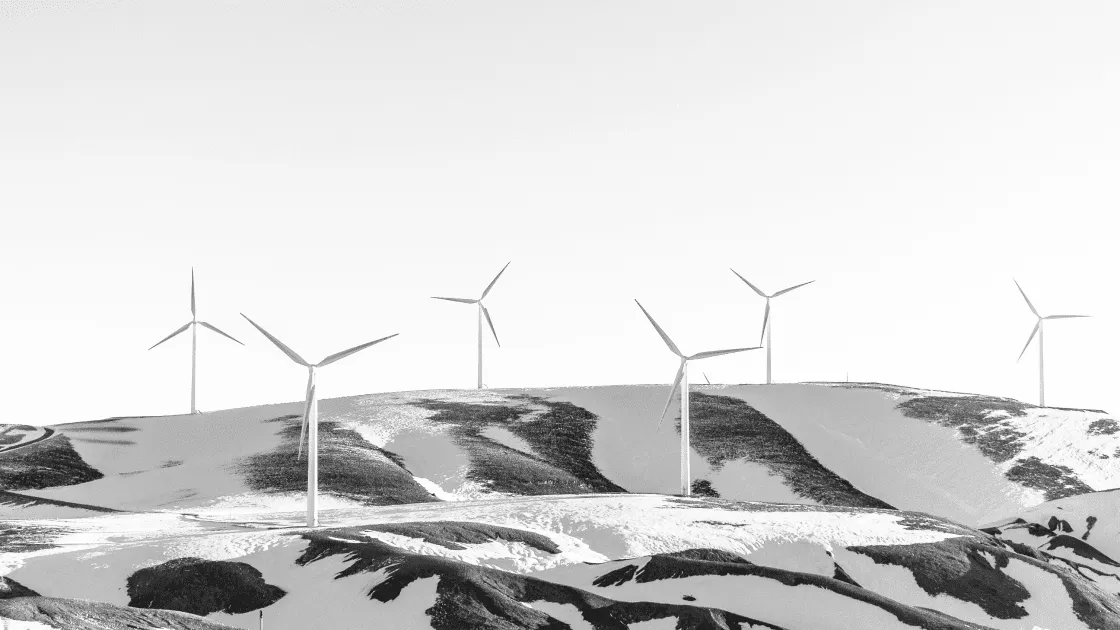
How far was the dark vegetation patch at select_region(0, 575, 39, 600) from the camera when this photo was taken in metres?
54.9

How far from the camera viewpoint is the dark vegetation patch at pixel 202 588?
54.4 m

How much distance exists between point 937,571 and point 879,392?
78169 mm

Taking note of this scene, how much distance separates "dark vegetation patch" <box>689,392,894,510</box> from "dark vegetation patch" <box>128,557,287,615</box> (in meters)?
65.4

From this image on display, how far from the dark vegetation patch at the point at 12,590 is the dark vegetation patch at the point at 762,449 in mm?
73354

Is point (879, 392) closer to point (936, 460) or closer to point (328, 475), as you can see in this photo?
point (936, 460)

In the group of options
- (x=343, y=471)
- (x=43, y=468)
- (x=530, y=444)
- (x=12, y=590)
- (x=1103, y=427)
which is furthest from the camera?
(x=1103, y=427)

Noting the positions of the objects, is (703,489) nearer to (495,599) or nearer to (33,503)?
(33,503)

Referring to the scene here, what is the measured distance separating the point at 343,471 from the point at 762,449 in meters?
44.6

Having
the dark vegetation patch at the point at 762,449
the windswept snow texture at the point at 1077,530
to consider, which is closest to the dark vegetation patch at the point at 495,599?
the windswept snow texture at the point at 1077,530

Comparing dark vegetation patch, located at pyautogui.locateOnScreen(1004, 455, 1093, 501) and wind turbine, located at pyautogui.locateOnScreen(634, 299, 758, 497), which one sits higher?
wind turbine, located at pyautogui.locateOnScreen(634, 299, 758, 497)

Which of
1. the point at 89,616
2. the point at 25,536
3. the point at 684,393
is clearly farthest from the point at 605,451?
the point at 89,616

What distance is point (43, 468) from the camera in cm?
11488

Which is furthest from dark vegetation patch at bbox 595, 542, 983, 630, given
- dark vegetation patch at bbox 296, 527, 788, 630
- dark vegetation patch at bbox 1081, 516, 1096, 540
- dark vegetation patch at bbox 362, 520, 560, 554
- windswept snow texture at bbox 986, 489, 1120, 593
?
dark vegetation patch at bbox 1081, 516, 1096, 540

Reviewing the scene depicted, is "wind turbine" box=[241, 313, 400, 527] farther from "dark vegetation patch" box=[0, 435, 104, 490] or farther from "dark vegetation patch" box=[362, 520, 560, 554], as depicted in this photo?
"dark vegetation patch" box=[0, 435, 104, 490]
